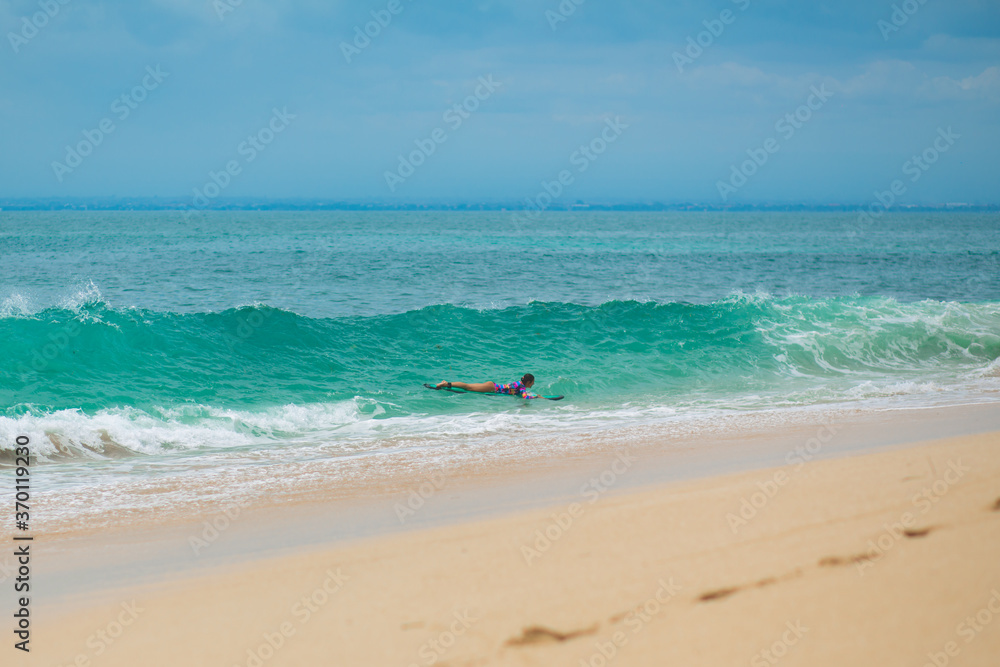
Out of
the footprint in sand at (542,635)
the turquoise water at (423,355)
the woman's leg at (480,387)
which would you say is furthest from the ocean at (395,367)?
the footprint in sand at (542,635)

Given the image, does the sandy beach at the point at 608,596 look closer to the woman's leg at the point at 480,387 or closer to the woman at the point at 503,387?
the woman at the point at 503,387

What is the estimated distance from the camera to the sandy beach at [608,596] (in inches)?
161

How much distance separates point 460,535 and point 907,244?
61.0 m

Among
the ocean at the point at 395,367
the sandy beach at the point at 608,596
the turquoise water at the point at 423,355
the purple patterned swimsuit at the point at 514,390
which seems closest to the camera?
the sandy beach at the point at 608,596

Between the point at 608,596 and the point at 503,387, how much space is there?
7.53 meters

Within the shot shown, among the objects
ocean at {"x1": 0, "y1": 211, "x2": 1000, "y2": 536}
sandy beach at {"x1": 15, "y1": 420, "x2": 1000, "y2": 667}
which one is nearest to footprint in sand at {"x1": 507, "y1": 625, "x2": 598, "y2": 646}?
sandy beach at {"x1": 15, "y1": 420, "x2": 1000, "y2": 667}

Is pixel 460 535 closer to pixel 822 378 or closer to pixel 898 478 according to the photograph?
pixel 898 478

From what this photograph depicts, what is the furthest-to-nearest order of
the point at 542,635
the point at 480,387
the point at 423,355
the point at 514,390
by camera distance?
the point at 423,355 < the point at 480,387 < the point at 514,390 < the point at 542,635

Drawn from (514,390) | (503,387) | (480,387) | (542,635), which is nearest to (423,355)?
(480,387)

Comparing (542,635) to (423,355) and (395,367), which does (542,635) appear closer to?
(395,367)

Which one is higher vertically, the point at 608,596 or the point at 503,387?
the point at 608,596

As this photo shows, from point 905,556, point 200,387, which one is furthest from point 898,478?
point 200,387

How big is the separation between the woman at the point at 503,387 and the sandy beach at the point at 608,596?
18.7 feet

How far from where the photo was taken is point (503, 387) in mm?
12062
